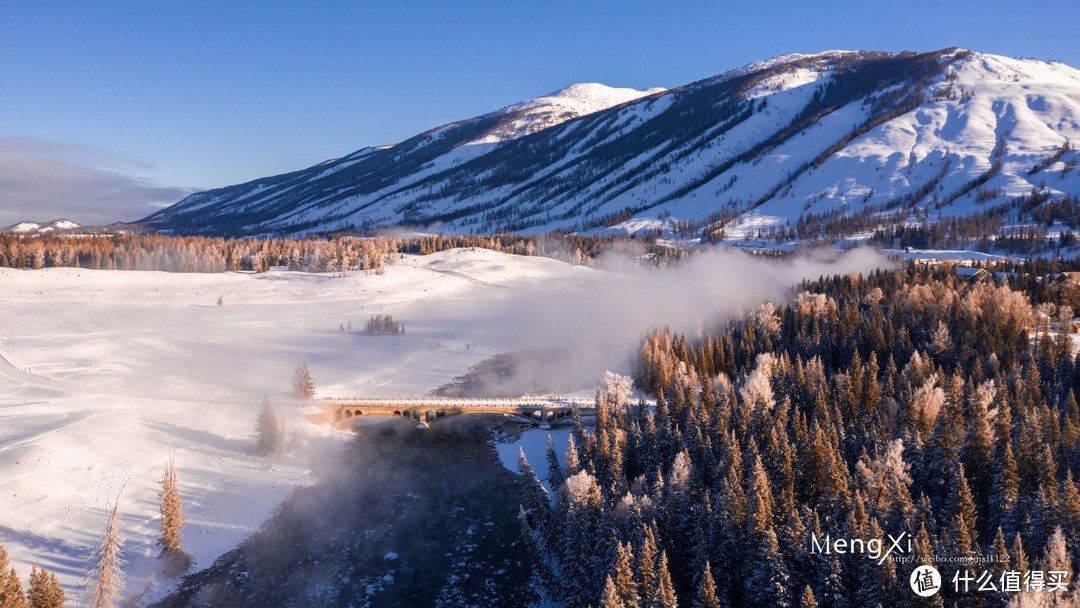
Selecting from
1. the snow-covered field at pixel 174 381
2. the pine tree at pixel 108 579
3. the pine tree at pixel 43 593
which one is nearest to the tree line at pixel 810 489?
the snow-covered field at pixel 174 381

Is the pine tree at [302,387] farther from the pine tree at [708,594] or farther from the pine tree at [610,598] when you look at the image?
the pine tree at [708,594]

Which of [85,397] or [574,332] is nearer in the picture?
[85,397]

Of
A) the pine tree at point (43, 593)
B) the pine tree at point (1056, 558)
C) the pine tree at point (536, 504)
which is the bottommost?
the pine tree at point (536, 504)

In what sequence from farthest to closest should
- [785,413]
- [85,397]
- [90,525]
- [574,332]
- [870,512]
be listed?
[574,332] < [85,397] < [785,413] < [90,525] < [870,512]

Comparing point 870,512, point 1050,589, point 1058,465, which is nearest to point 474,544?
point 870,512

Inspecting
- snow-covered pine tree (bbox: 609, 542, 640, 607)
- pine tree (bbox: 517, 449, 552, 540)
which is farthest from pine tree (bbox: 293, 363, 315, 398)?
snow-covered pine tree (bbox: 609, 542, 640, 607)

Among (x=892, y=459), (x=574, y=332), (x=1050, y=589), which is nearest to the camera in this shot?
(x=1050, y=589)

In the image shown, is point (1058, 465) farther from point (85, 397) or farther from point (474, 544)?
point (85, 397)

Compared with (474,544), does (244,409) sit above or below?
above
